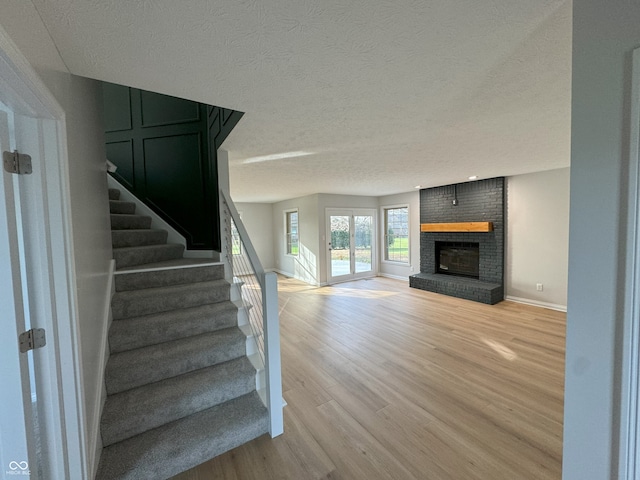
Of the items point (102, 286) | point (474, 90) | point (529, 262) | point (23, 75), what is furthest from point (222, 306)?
point (529, 262)

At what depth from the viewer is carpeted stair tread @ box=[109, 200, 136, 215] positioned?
3.11 meters

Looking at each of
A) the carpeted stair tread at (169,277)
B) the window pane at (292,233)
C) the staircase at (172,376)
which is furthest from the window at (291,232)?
the staircase at (172,376)

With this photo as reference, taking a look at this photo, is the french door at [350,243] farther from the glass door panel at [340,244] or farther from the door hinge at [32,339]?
the door hinge at [32,339]

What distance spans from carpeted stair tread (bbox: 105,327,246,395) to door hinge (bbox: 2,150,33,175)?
1371mm

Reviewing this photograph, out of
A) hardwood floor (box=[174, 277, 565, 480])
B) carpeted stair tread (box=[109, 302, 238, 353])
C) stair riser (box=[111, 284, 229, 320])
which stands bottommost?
hardwood floor (box=[174, 277, 565, 480])

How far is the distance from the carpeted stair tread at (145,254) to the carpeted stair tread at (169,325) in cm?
81

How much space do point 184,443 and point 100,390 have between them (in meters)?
0.61

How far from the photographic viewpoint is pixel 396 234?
695 centimetres

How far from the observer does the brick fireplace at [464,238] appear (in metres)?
4.77

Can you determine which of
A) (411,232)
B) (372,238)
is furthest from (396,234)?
(372,238)

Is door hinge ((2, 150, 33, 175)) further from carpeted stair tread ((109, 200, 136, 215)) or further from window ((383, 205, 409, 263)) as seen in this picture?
window ((383, 205, 409, 263))

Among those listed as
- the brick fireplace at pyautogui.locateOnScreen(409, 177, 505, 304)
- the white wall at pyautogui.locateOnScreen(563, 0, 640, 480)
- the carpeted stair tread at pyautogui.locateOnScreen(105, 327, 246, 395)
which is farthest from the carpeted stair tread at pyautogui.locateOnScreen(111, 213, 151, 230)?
the brick fireplace at pyautogui.locateOnScreen(409, 177, 505, 304)

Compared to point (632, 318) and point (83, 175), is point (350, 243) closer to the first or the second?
point (83, 175)

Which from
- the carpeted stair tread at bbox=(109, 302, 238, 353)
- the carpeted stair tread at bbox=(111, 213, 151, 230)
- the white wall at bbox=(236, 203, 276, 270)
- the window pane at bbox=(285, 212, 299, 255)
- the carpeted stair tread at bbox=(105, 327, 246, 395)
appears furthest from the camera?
the white wall at bbox=(236, 203, 276, 270)
